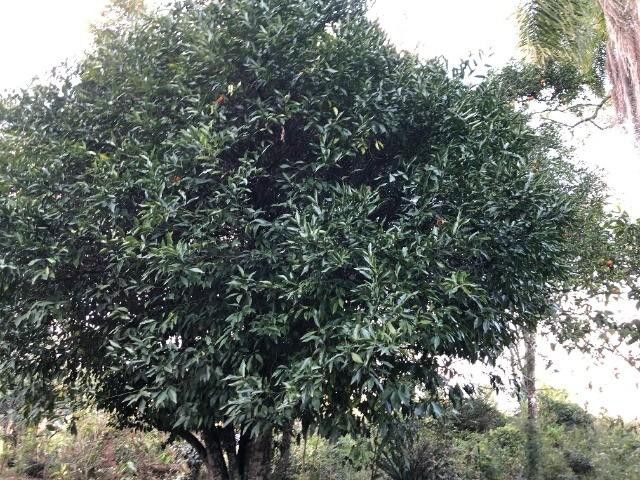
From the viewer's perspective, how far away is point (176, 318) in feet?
13.7

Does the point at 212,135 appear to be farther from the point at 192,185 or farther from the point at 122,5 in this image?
the point at 122,5

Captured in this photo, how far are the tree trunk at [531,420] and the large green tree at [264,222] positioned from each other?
4.24 metres

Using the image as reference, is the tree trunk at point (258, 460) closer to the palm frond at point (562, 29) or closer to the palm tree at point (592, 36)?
the palm tree at point (592, 36)

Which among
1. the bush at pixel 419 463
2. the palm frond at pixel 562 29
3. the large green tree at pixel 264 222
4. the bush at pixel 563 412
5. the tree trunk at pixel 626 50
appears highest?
the palm frond at pixel 562 29

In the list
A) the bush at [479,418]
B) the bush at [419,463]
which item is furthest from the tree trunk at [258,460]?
the bush at [479,418]

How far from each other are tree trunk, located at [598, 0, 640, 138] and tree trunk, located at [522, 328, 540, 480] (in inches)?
135

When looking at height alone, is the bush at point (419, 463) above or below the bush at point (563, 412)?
below

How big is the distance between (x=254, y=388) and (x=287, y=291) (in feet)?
2.51

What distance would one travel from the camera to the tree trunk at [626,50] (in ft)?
20.4

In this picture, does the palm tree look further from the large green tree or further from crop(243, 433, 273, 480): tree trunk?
crop(243, 433, 273, 480): tree trunk

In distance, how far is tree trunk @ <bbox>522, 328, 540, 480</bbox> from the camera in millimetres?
8641

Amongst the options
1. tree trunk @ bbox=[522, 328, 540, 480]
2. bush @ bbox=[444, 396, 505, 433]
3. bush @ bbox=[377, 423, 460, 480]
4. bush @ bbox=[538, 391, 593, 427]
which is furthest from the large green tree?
bush @ bbox=[538, 391, 593, 427]

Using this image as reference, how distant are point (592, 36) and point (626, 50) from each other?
27.6 inches

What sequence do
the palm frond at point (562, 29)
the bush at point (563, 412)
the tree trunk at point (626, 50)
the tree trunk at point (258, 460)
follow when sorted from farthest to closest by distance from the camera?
1. the bush at point (563, 412)
2. the palm frond at point (562, 29)
3. the tree trunk at point (626, 50)
4. the tree trunk at point (258, 460)
